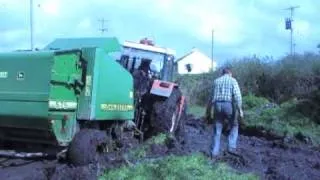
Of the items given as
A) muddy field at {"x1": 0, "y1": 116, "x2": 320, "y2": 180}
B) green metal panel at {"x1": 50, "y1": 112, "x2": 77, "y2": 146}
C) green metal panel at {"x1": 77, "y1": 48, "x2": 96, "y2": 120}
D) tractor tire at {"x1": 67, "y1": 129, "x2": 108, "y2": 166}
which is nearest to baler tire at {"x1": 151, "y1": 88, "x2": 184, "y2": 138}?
muddy field at {"x1": 0, "y1": 116, "x2": 320, "y2": 180}

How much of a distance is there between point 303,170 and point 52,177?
177 inches

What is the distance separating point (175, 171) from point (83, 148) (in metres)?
3.78

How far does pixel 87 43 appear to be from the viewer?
527 inches

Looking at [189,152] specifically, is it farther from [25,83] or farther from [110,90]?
[25,83]

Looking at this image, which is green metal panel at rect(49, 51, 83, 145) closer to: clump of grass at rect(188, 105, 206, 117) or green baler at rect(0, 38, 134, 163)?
green baler at rect(0, 38, 134, 163)

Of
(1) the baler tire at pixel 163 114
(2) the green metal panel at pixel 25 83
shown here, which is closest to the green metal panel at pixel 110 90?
(1) the baler tire at pixel 163 114

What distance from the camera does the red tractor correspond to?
13.8 meters

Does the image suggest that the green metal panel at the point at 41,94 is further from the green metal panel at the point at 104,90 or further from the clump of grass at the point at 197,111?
the clump of grass at the point at 197,111

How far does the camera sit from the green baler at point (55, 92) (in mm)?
11312

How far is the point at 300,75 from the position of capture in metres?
31.1

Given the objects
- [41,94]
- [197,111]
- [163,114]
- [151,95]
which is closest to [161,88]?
[151,95]

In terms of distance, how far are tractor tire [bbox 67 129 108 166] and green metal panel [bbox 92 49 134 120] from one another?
0.40 m

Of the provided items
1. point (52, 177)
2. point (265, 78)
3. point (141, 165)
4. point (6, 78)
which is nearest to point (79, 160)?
point (52, 177)

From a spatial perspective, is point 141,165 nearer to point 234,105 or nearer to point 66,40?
point 234,105
